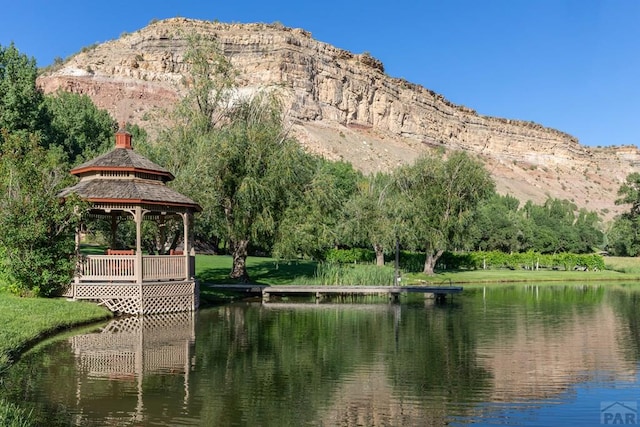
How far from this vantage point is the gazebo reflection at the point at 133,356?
39.3 feet

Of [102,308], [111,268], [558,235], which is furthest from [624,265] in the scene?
[102,308]

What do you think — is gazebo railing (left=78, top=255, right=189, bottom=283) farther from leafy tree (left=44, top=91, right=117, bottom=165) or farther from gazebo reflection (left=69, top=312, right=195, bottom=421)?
leafy tree (left=44, top=91, right=117, bottom=165)

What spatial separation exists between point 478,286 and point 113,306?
2689 centimetres

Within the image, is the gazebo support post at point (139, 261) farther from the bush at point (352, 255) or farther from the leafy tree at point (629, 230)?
the leafy tree at point (629, 230)

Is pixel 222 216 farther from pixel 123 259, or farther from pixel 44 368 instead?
pixel 44 368

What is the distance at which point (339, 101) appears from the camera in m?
141

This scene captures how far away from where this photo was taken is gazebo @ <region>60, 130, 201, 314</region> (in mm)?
23406

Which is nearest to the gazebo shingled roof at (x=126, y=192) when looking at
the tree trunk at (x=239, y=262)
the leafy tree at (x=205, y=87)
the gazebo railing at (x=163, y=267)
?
the gazebo railing at (x=163, y=267)

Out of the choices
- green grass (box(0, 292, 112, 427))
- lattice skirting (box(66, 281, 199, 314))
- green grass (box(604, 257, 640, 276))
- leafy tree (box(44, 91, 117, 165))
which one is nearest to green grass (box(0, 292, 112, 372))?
green grass (box(0, 292, 112, 427))

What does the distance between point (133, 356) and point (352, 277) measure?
20.3 meters

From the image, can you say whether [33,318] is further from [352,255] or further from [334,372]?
[352,255]

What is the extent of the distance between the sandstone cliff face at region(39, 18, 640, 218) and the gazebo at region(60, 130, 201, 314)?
83595mm

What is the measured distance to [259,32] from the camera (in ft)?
463

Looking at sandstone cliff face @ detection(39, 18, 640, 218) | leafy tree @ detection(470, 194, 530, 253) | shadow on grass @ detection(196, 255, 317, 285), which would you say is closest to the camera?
shadow on grass @ detection(196, 255, 317, 285)
